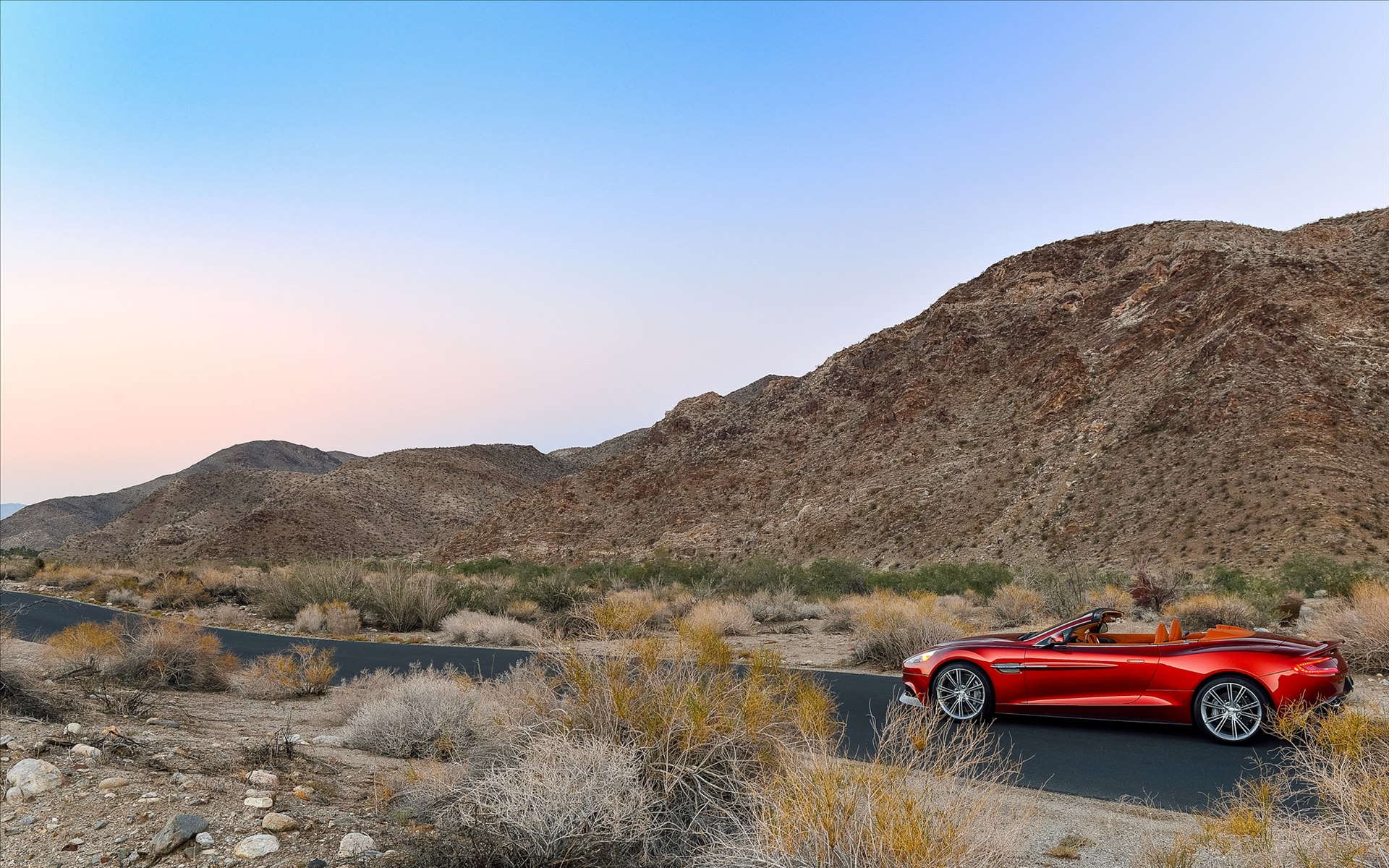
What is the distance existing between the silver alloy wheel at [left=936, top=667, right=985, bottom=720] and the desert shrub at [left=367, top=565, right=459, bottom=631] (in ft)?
57.6

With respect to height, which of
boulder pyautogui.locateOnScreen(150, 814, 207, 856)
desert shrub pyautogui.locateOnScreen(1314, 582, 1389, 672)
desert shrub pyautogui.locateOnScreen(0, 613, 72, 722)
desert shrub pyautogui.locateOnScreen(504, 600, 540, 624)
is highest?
desert shrub pyautogui.locateOnScreen(0, 613, 72, 722)

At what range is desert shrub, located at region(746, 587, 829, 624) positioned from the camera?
2316 centimetres

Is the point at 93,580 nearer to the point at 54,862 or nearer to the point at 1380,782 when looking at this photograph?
the point at 54,862

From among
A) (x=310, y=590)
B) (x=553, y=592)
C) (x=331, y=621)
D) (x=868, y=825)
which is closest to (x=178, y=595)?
(x=310, y=590)

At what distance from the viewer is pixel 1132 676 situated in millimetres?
8984

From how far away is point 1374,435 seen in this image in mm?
36781

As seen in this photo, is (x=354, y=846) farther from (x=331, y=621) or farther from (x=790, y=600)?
(x=790, y=600)

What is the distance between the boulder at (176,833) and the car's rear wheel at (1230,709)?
8.75 metres

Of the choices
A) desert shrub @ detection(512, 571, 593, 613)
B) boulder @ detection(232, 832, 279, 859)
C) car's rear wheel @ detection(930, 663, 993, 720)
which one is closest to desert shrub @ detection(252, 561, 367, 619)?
desert shrub @ detection(512, 571, 593, 613)

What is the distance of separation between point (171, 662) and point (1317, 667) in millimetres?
14044

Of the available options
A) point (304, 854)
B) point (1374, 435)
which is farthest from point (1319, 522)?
point (304, 854)

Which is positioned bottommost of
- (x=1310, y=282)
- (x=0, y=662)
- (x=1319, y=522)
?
(x=1319, y=522)

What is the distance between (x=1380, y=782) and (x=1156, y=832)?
178 centimetres

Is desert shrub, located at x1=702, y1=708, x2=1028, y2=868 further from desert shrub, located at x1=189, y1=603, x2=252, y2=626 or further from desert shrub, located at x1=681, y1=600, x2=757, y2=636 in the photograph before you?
desert shrub, located at x1=189, y1=603, x2=252, y2=626
